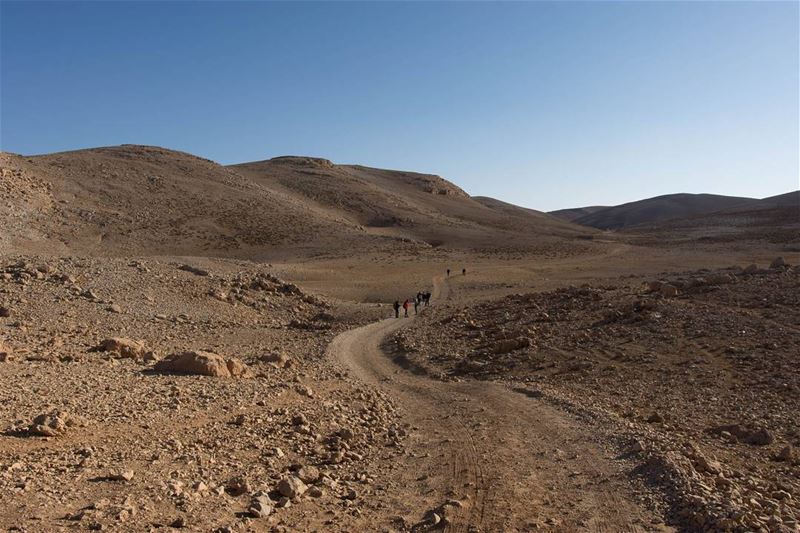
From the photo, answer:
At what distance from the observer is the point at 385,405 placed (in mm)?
13172

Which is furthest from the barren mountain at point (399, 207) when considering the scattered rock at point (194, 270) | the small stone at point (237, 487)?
the small stone at point (237, 487)

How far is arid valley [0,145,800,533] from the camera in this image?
24.3ft

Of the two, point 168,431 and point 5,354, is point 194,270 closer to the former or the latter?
point 5,354

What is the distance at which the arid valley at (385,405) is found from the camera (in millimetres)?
7418

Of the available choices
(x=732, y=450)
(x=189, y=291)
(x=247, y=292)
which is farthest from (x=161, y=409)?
(x=247, y=292)

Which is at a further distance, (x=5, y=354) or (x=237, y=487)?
(x=5, y=354)

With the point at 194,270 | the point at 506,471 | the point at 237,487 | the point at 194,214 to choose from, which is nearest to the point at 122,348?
the point at 237,487

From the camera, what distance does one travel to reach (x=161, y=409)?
10258 millimetres

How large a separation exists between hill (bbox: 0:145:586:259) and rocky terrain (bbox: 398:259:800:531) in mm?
39596

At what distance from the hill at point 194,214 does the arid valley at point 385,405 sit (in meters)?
29.3

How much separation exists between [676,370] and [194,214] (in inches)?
2634

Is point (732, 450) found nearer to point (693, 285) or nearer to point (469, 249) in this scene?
point (693, 285)

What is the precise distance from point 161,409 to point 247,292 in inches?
731

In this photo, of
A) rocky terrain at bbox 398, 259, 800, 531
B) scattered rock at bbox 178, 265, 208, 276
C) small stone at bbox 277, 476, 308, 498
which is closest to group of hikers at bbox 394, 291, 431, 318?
rocky terrain at bbox 398, 259, 800, 531
